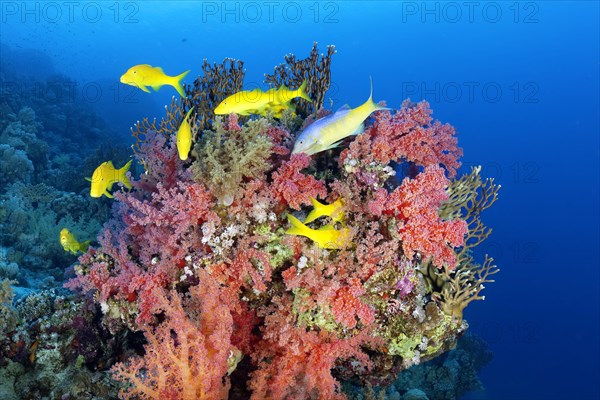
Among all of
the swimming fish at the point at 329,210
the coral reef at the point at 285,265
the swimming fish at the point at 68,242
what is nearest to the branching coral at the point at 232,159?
the coral reef at the point at 285,265

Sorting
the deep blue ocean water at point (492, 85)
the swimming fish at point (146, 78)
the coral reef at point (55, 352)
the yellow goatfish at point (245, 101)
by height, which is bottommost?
Result: the coral reef at point (55, 352)

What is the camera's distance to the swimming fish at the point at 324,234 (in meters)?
2.94

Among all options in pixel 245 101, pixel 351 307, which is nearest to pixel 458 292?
pixel 351 307

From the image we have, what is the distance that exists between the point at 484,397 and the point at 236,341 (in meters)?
26.2

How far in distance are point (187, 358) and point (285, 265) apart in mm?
1190

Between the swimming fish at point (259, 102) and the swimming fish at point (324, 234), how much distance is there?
1.33 m

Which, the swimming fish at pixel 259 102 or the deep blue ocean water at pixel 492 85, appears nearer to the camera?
the swimming fish at pixel 259 102

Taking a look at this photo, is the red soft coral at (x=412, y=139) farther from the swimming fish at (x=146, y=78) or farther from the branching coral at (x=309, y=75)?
the swimming fish at (x=146, y=78)

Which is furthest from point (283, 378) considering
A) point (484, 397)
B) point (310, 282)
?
point (484, 397)

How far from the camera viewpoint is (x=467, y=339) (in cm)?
1576

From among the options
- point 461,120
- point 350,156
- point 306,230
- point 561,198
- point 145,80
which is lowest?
point 306,230

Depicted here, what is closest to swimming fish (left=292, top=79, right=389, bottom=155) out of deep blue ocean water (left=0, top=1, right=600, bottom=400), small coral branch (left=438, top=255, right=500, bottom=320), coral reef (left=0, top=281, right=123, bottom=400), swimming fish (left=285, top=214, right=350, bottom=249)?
swimming fish (left=285, top=214, right=350, bottom=249)

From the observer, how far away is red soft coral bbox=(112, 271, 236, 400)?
2836 millimetres

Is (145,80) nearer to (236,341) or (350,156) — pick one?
(350,156)
